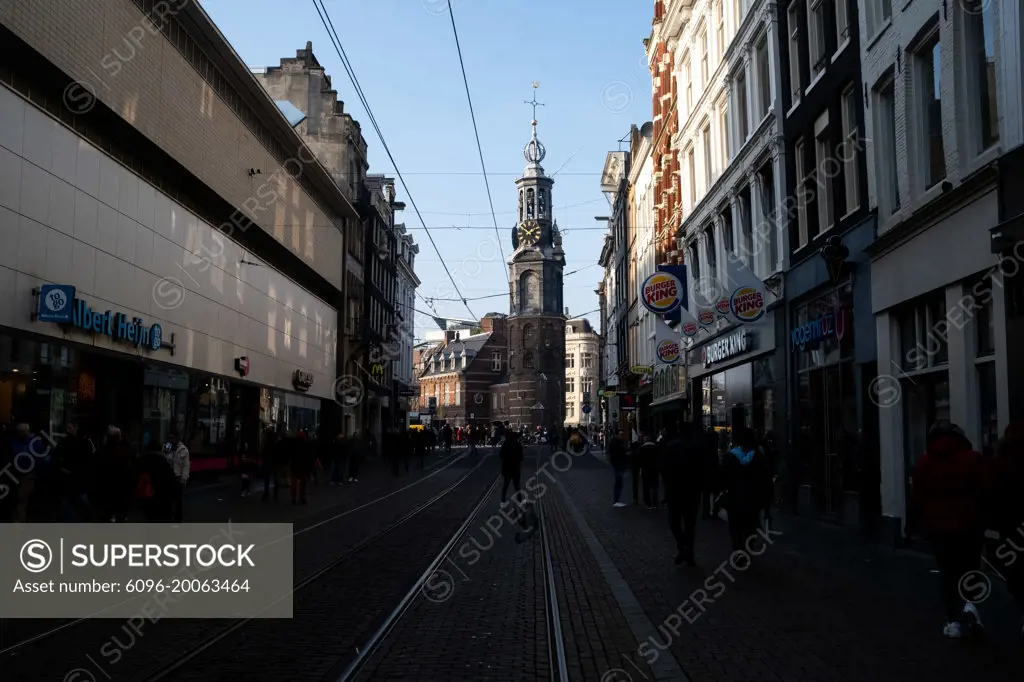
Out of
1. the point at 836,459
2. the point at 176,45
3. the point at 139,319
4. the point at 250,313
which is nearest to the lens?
the point at 836,459

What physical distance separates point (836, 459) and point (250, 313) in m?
20.0

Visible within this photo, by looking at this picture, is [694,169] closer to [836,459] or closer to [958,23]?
[836,459]

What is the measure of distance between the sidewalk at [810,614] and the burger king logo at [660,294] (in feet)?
47.5

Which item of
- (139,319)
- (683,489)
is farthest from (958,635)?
(139,319)

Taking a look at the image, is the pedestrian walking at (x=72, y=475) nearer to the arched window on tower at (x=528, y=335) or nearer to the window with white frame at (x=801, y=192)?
the window with white frame at (x=801, y=192)

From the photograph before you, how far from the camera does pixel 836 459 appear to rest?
62.0 ft

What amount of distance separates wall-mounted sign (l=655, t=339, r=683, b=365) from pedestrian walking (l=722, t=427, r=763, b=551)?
2017cm

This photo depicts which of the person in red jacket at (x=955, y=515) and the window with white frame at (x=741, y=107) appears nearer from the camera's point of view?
the person in red jacket at (x=955, y=515)

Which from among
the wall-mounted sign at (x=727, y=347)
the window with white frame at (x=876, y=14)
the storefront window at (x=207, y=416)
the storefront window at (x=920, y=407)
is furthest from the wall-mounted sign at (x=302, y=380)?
the storefront window at (x=920, y=407)

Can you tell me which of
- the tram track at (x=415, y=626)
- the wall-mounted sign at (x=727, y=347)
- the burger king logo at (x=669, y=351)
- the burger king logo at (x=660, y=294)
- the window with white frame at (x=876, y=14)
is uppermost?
the window with white frame at (x=876, y=14)

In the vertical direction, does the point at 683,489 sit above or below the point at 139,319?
below

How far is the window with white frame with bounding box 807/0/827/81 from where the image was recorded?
19.8m

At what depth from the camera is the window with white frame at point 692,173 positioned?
33.4m

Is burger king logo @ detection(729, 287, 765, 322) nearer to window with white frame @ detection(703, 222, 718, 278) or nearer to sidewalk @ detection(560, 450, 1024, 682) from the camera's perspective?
sidewalk @ detection(560, 450, 1024, 682)
